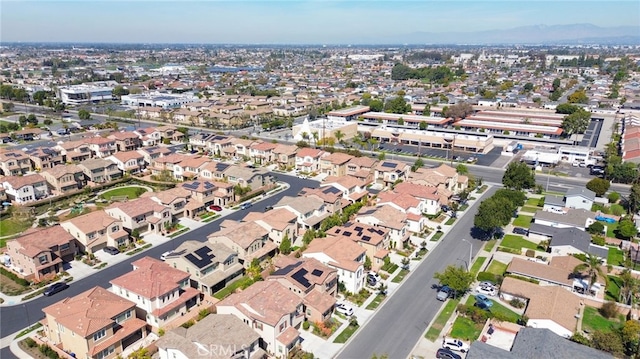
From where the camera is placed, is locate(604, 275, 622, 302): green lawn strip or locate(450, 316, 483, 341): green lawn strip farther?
locate(604, 275, 622, 302): green lawn strip

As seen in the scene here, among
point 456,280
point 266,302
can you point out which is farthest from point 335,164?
point 266,302

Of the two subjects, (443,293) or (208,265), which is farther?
(208,265)

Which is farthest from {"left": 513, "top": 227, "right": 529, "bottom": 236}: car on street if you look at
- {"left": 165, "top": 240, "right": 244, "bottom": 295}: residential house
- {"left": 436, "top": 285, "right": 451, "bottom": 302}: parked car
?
{"left": 165, "top": 240, "right": 244, "bottom": 295}: residential house

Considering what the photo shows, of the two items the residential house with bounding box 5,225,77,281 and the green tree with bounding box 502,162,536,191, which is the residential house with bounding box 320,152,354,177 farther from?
the residential house with bounding box 5,225,77,281

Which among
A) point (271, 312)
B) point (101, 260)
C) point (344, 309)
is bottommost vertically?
point (344, 309)

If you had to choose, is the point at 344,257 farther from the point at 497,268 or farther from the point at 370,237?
the point at 497,268

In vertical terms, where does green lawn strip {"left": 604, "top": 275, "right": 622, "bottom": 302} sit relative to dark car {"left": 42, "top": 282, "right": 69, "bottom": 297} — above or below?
below

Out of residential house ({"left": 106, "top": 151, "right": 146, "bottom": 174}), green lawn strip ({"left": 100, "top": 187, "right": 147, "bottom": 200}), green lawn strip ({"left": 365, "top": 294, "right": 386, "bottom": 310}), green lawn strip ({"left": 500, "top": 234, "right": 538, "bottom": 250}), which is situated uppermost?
residential house ({"left": 106, "top": 151, "right": 146, "bottom": 174})
